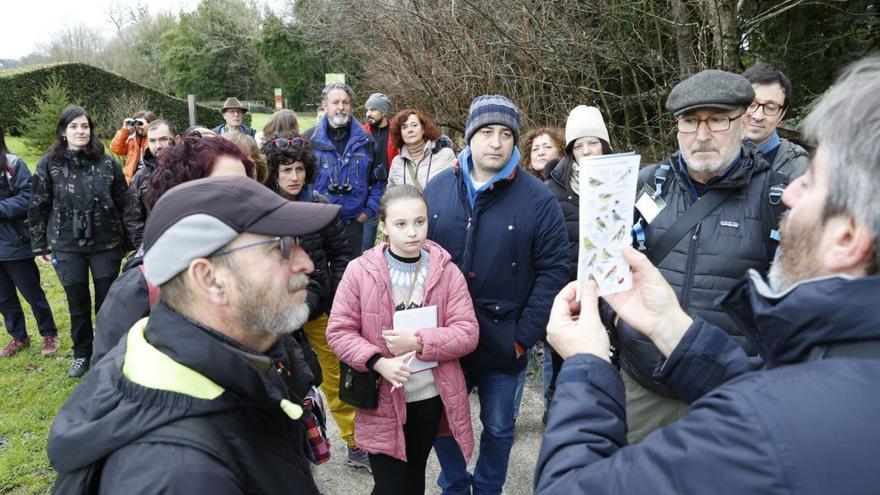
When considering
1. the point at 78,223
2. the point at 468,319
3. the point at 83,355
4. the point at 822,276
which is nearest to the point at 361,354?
the point at 468,319

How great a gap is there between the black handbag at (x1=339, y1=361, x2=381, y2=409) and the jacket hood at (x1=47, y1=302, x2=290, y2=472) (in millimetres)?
1249

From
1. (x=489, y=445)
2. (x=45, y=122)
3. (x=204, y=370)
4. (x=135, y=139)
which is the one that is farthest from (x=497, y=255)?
(x=45, y=122)

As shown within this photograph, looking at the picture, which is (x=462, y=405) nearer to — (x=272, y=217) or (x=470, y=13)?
(x=272, y=217)

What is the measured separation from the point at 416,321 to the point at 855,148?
1.92 metres

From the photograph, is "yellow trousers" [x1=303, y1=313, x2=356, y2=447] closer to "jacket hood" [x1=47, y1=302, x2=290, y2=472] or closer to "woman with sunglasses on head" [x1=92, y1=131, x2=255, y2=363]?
"woman with sunglasses on head" [x1=92, y1=131, x2=255, y2=363]

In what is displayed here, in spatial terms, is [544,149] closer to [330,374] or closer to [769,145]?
[769,145]

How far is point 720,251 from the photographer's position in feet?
7.65

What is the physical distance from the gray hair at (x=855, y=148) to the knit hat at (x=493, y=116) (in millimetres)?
1949

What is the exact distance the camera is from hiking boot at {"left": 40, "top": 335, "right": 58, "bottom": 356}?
5.20 metres

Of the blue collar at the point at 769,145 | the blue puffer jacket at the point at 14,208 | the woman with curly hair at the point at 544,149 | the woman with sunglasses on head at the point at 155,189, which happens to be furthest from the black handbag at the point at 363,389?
the blue puffer jacket at the point at 14,208

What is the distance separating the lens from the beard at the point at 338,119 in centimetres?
559

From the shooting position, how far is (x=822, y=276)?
1060 mm

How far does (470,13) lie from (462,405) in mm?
6700

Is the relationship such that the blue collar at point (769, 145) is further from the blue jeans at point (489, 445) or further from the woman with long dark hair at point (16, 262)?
the woman with long dark hair at point (16, 262)
